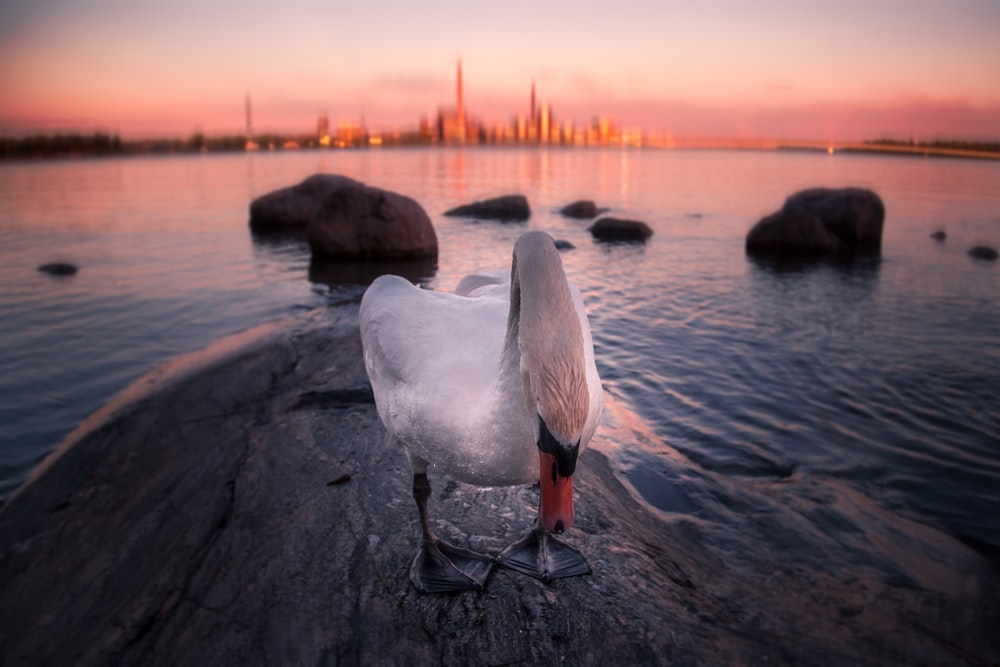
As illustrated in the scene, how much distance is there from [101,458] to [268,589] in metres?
3.23

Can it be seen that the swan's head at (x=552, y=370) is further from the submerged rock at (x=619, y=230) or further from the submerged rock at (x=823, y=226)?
the submerged rock at (x=619, y=230)

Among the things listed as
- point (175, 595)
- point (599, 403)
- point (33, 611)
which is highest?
point (599, 403)

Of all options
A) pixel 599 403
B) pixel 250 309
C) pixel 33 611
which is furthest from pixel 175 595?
pixel 250 309

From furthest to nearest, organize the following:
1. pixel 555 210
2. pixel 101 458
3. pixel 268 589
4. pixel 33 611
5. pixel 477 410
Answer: pixel 555 210
pixel 101 458
pixel 33 611
pixel 268 589
pixel 477 410

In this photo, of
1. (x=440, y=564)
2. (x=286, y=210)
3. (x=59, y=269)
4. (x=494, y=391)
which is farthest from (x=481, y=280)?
(x=286, y=210)

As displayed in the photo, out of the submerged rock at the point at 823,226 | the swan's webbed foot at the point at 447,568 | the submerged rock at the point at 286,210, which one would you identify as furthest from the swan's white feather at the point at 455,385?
the submerged rock at the point at 286,210

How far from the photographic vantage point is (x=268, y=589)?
321 cm

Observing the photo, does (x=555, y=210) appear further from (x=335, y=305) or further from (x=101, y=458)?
(x=101, y=458)

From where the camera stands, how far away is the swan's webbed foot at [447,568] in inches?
123

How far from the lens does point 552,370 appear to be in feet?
7.63

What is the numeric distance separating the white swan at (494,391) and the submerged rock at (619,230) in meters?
17.1

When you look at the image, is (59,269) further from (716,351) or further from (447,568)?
(447,568)

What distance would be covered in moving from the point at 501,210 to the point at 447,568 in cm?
2304

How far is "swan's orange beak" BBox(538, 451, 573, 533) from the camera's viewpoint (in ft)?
8.24
